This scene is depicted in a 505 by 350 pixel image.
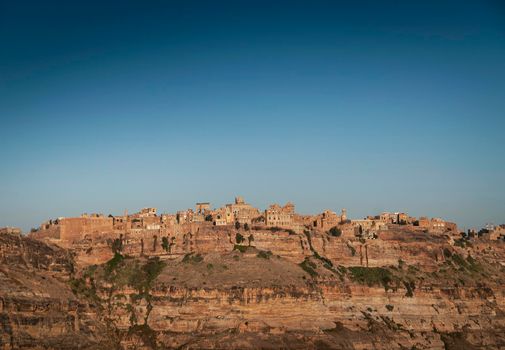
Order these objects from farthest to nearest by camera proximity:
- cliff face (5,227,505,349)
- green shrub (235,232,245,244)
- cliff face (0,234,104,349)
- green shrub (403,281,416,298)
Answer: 1. green shrub (403,281,416,298)
2. green shrub (235,232,245,244)
3. cliff face (5,227,505,349)
4. cliff face (0,234,104,349)

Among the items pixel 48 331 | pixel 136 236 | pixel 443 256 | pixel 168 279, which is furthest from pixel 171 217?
pixel 443 256

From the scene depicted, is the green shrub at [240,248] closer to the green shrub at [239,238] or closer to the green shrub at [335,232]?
the green shrub at [239,238]

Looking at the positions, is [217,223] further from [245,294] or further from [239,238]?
[245,294]

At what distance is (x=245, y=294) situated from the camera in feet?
251

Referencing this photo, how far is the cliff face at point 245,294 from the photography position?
2867 inches

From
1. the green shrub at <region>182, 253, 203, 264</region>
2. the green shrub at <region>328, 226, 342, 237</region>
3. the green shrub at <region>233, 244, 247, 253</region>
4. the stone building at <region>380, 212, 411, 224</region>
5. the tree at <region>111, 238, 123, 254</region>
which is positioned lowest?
the green shrub at <region>182, 253, 203, 264</region>

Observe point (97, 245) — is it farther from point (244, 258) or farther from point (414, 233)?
point (414, 233)

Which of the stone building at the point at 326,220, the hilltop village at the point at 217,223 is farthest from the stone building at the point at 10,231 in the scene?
the stone building at the point at 326,220

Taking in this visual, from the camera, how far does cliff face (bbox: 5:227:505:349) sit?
72.8 m

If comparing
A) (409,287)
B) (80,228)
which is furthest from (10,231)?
(409,287)

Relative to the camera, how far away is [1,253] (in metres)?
75.0

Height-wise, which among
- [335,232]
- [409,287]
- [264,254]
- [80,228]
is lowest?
[409,287]

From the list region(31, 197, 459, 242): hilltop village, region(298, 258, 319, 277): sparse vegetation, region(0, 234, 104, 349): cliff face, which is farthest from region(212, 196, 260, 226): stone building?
region(0, 234, 104, 349): cliff face

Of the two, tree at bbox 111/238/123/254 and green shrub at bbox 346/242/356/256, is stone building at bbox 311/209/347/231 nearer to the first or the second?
green shrub at bbox 346/242/356/256
